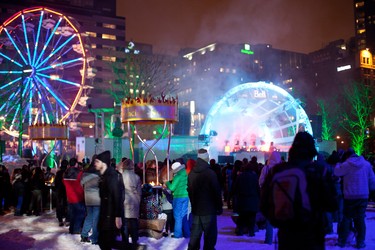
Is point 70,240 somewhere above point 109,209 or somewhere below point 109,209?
below

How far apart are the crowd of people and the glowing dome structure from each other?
22136 millimetres

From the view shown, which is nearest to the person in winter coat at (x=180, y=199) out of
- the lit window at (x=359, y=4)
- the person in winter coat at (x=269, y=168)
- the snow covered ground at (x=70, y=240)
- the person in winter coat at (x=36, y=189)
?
the snow covered ground at (x=70, y=240)

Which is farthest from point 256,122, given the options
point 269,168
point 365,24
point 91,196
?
point 365,24

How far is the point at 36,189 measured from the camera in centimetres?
1379

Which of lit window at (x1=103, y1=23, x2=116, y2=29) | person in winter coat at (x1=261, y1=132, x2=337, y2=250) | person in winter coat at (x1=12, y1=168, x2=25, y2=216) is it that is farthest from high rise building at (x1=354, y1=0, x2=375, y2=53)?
person in winter coat at (x1=261, y1=132, x2=337, y2=250)

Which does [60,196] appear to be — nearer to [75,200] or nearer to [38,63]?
[75,200]

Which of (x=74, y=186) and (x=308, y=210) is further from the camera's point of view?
(x=74, y=186)

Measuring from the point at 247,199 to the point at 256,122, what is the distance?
1196 inches

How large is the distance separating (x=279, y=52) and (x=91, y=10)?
2464 inches

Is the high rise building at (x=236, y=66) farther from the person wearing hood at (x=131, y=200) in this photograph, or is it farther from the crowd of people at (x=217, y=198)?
the person wearing hood at (x=131, y=200)

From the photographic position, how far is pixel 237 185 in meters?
10.1

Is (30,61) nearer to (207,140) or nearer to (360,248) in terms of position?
(207,140)

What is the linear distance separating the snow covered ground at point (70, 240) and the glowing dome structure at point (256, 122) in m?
21.3

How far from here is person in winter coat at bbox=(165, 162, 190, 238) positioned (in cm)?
940
